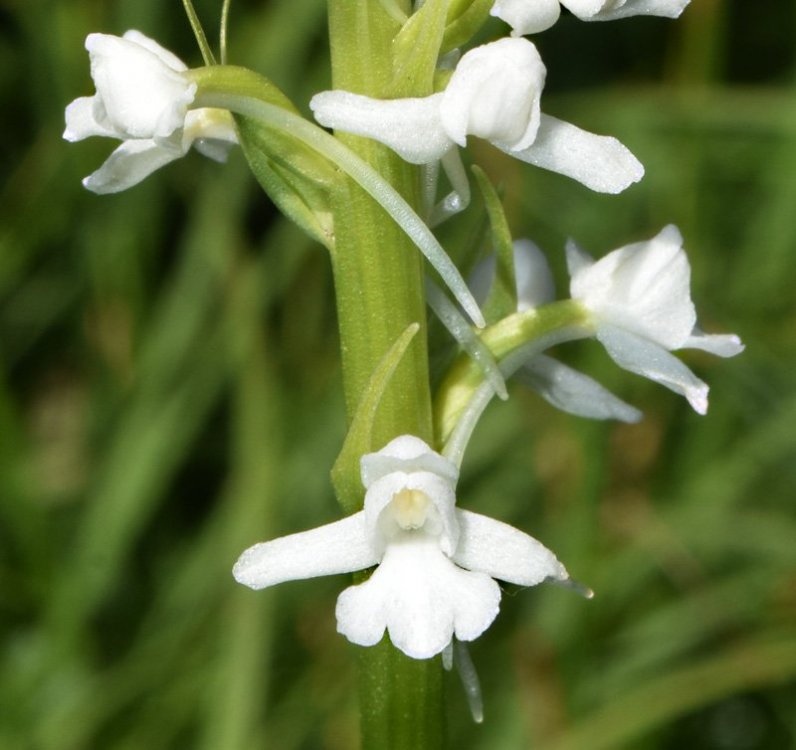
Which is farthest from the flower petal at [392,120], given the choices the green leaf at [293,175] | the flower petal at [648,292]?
the flower petal at [648,292]

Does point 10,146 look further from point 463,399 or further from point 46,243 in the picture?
point 463,399

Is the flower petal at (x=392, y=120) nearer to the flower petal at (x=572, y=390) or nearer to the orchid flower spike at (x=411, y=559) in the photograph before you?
the orchid flower spike at (x=411, y=559)

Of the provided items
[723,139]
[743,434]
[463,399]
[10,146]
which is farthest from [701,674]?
[10,146]

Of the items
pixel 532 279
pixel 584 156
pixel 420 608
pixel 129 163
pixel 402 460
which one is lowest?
pixel 420 608

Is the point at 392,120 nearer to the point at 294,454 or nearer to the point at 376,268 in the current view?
the point at 376,268

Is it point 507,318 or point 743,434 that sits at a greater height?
point 507,318

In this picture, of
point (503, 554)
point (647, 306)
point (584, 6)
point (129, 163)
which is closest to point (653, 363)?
point (647, 306)

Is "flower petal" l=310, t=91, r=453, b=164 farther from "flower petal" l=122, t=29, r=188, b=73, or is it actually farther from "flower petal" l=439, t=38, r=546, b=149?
"flower petal" l=122, t=29, r=188, b=73
